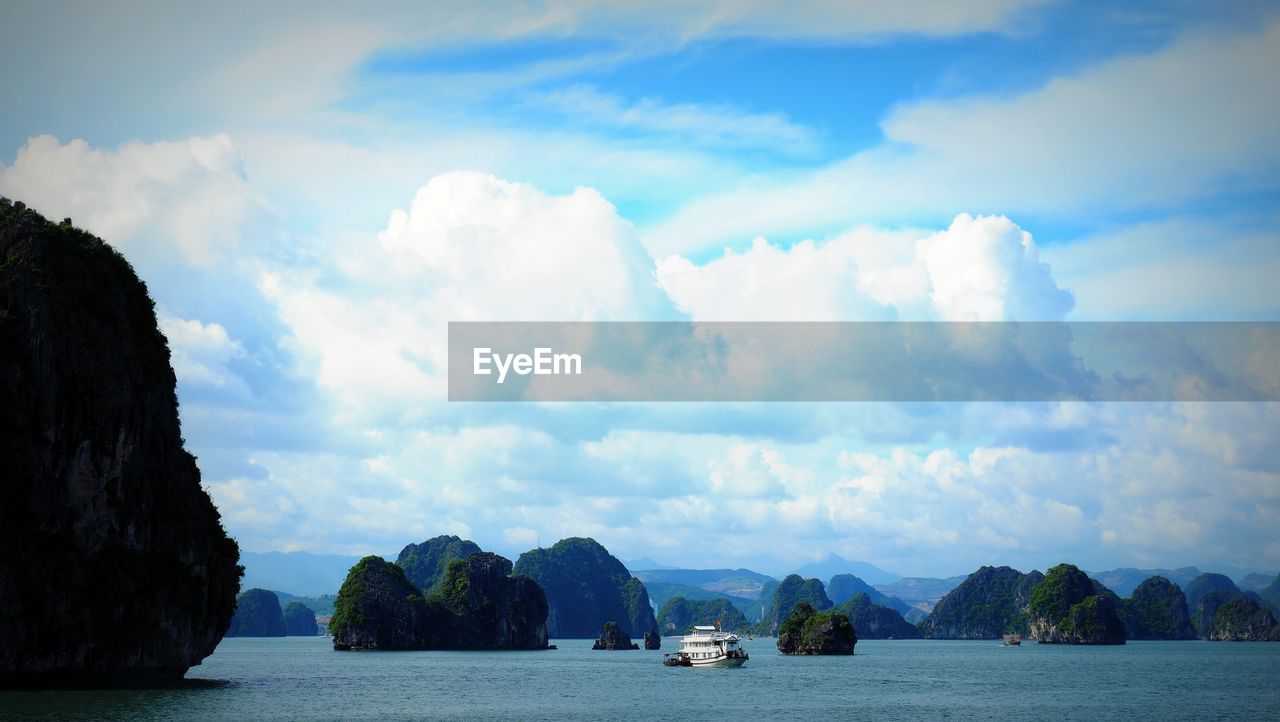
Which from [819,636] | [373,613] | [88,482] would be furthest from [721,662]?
[88,482]

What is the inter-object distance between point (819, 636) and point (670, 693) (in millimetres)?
91527

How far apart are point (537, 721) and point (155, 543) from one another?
28.6 meters

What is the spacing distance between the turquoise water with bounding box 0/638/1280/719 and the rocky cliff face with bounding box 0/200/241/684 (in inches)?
135

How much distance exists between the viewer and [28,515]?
6831 cm

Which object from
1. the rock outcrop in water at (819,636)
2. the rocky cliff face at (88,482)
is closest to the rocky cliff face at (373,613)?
the rock outcrop in water at (819,636)

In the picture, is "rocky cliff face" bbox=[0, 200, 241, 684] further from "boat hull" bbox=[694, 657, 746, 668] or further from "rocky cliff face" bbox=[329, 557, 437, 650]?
"rocky cliff face" bbox=[329, 557, 437, 650]

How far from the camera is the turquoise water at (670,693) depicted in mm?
72500

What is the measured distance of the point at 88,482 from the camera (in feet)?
239

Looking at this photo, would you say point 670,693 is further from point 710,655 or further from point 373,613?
point 373,613

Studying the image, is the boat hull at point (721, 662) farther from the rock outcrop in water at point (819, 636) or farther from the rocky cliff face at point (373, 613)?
the rocky cliff face at point (373, 613)

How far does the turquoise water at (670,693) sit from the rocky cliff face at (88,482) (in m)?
3.42

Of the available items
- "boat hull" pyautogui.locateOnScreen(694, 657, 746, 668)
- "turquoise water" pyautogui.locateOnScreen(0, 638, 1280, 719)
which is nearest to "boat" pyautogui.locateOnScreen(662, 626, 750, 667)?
"boat hull" pyautogui.locateOnScreen(694, 657, 746, 668)

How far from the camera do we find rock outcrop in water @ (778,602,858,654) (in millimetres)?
184500

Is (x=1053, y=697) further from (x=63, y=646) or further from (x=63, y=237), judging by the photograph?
(x=63, y=237)
